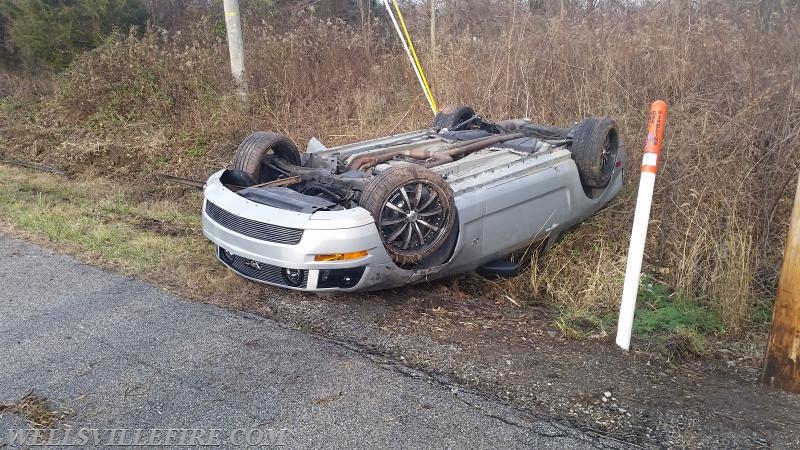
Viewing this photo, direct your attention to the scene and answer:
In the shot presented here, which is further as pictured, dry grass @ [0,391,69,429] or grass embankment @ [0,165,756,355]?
grass embankment @ [0,165,756,355]

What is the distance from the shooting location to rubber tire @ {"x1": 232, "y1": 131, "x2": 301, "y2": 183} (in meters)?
5.52

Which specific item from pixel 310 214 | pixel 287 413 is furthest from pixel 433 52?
pixel 287 413

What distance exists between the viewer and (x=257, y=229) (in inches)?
171

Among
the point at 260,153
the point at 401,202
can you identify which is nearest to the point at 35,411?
the point at 401,202

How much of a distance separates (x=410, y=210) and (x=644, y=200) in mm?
1523

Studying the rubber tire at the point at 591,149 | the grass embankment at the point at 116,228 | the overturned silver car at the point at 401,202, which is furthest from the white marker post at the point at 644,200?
the grass embankment at the point at 116,228

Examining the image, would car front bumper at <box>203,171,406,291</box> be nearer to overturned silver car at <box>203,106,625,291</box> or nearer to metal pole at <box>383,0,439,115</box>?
overturned silver car at <box>203,106,625,291</box>

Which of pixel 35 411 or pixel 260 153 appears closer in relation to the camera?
pixel 35 411

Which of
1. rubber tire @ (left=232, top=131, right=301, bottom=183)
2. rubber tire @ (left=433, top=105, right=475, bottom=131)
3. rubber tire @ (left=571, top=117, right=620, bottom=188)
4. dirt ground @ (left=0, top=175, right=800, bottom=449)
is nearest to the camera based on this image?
dirt ground @ (left=0, top=175, right=800, bottom=449)

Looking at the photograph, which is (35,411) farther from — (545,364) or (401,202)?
(545,364)

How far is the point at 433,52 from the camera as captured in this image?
10.2 metres

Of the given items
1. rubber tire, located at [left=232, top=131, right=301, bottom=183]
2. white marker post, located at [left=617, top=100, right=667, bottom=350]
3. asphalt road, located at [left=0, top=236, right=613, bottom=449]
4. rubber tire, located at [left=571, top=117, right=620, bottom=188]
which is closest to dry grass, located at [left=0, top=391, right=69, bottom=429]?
asphalt road, located at [left=0, top=236, right=613, bottom=449]

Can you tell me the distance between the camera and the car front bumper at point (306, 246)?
13.7 feet

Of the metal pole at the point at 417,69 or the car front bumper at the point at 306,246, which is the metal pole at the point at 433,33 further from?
the car front bumper at the point at 306,246
